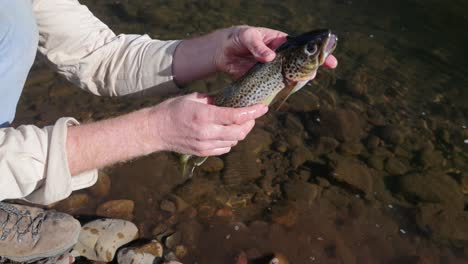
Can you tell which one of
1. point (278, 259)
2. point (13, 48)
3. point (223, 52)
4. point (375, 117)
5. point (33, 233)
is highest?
point (13, 48)

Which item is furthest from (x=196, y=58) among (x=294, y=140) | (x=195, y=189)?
(x=294, y=140)

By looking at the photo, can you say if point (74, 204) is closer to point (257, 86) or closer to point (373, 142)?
point (257, 86)

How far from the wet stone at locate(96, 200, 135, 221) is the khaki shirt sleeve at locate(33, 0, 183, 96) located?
1071mm

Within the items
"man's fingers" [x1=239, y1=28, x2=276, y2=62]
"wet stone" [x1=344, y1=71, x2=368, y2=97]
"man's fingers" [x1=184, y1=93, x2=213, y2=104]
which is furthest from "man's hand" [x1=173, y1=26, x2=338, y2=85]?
"wet stone" [x1=344, y1=71, x2=368, y2=97]

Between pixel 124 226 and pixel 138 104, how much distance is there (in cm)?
180

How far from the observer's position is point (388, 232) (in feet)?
14.3

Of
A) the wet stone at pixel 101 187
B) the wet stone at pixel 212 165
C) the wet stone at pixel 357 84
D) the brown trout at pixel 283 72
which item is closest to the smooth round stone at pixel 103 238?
the wet stone at pixel 101 187

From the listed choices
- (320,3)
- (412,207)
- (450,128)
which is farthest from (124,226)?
(320,3)

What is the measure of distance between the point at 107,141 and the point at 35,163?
0.38m

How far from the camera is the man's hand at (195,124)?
2.75m

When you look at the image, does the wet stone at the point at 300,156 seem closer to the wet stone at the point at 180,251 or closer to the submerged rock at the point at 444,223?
the submerged rock at the point at 444,223

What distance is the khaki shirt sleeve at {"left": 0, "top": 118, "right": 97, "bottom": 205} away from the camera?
2.58 metres

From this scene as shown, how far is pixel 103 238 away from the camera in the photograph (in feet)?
12.8

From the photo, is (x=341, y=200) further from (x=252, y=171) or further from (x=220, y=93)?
(x=220, y=93)
